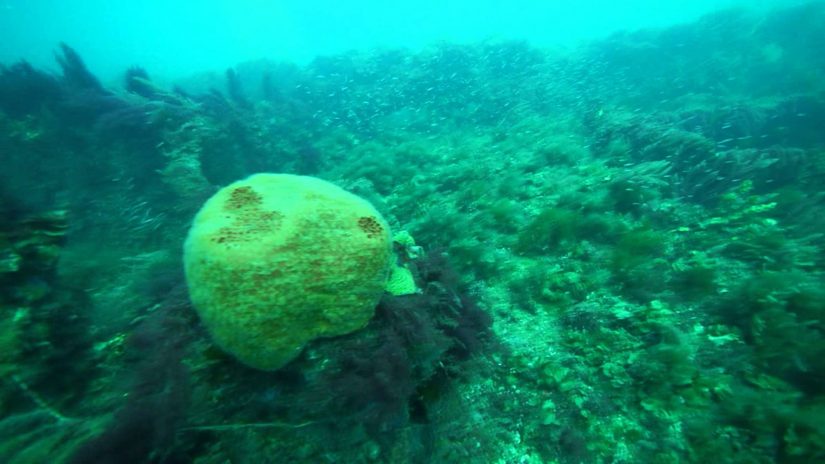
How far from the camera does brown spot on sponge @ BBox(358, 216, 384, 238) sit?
3.25m

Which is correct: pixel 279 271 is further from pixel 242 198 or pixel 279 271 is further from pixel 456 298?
pixel 456 298

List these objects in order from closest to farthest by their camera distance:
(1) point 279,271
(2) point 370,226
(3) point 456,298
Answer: (1) point 279,271
(2) point 370,226
(3) point 456,298

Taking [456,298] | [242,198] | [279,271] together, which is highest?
[242,198]

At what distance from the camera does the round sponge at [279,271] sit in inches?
108

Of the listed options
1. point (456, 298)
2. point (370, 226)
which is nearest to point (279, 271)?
point (370, 226)

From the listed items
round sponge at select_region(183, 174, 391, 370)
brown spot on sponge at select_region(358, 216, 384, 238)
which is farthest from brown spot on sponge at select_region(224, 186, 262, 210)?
brown spot on sponge at select_region(358, 216, 384, 238)

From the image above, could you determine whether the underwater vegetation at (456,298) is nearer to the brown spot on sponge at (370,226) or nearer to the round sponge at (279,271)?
the round sponge at (279,271)

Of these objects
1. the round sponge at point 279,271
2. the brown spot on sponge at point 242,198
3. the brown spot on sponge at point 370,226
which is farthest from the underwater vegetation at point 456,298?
the brown spot on sponge at point 242,198

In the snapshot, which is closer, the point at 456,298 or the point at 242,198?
the point at 242,198

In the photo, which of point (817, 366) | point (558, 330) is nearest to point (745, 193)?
point (817, 366)

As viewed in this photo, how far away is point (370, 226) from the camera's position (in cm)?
330

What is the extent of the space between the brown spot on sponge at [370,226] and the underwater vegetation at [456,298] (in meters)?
0.75

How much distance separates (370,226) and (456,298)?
58.8 inches

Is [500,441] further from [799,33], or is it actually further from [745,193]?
[799,33]
